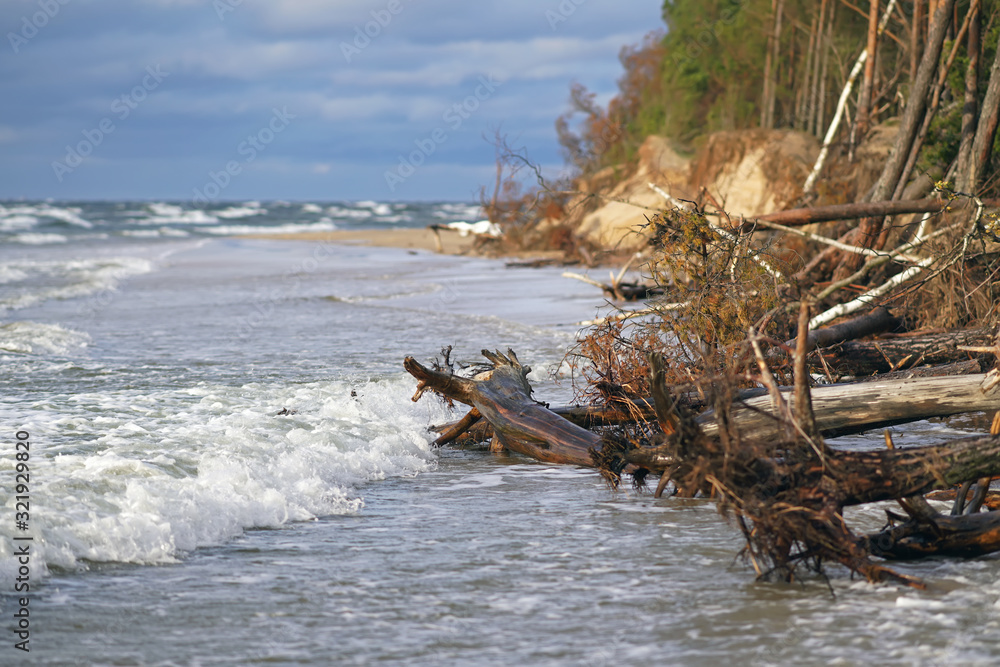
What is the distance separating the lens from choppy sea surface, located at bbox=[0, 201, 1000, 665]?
360 centimetres

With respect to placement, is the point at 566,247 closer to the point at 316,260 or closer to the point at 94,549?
the point at 316,260

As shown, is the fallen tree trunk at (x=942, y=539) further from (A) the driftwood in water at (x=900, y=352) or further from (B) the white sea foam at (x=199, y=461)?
(A) the driftwood in water at (x=900, y=352)

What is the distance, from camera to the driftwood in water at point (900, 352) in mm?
8203

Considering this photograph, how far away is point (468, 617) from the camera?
3.87 metres

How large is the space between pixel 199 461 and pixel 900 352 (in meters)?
6.10

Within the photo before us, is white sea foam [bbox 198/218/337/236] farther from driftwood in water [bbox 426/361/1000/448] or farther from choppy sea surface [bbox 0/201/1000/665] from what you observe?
driftwood in water [bbox 426/361/1000/448]

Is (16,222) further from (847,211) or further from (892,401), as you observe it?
(892,401)

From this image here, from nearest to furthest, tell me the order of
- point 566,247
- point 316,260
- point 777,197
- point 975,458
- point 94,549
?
1. point 975,458
2. point 94,549
3. point 777,197
4. point 566,247
5. point 316,260

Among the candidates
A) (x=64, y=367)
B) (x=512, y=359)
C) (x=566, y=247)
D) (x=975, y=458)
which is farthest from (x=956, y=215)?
(x=566, y=247)

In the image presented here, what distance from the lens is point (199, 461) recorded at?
20.0ft

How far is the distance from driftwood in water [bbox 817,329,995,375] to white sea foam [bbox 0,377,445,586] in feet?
12.5

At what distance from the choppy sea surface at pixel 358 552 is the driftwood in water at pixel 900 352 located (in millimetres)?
1313

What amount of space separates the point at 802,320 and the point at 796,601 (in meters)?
1.19

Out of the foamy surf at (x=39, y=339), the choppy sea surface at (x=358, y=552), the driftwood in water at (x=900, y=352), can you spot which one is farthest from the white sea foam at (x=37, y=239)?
the driftwood in water at (x=900, y=352)
